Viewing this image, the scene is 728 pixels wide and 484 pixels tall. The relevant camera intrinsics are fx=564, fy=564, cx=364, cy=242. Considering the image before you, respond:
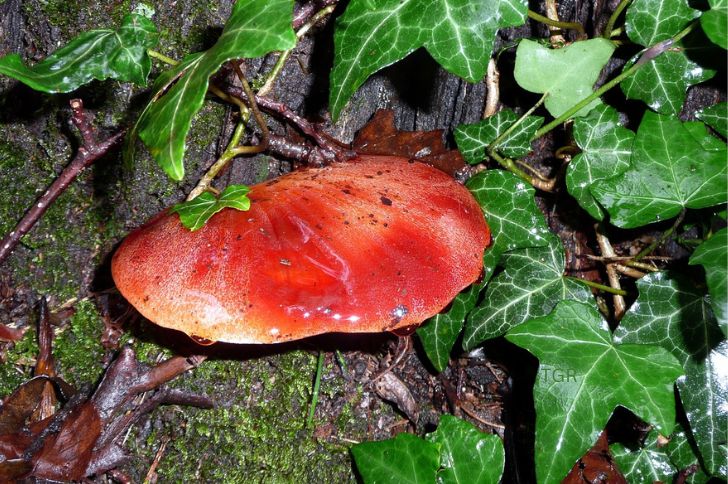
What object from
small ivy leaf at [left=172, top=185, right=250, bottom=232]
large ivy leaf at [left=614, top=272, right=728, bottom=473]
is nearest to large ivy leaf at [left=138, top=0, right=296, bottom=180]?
small ivy leaf at [left=172, top=185, right=250, bottom=232]

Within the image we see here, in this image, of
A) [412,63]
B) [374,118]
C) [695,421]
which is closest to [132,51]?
[374,118]

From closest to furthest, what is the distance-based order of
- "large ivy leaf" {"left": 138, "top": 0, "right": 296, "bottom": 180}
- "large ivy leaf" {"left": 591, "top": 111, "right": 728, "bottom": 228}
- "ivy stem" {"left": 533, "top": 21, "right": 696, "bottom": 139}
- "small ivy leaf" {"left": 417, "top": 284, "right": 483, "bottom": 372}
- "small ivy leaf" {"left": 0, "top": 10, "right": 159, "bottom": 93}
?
1. "large ivy leaf" {"left": 138, "top": 0, "right": 296, "bottom": 180}
2. "small ivy leaf" {"left": 0, "top": 10, "right": 159, "bottom": 93}
3. "large ivy leaf" {"left": 591, "top": 111, "right": 728, "bottom": 228}
4. "ivy stem" {"left": 533, "top": 21, "right": 696, "bottom": 139}
5. "small ivy leaf" {"left": 417, "top": 284, "right": 483, "bottom": 372}

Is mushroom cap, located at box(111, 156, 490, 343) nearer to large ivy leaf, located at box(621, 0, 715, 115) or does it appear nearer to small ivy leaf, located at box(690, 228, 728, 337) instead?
small ivy leaf, located at box(690, 228, 728, 337)

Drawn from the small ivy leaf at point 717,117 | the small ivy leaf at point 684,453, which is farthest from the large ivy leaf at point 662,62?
the small ivy leaf at point 684,453

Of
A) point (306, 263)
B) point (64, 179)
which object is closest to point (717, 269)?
point (306, 263)

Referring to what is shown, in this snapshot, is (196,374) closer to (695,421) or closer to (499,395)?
(499,395)

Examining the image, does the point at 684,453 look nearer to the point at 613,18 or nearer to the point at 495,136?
the point at 495,136

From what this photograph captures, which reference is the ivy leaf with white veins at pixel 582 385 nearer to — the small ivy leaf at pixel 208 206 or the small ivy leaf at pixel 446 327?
the small ivy leaf at pixel 446 327
